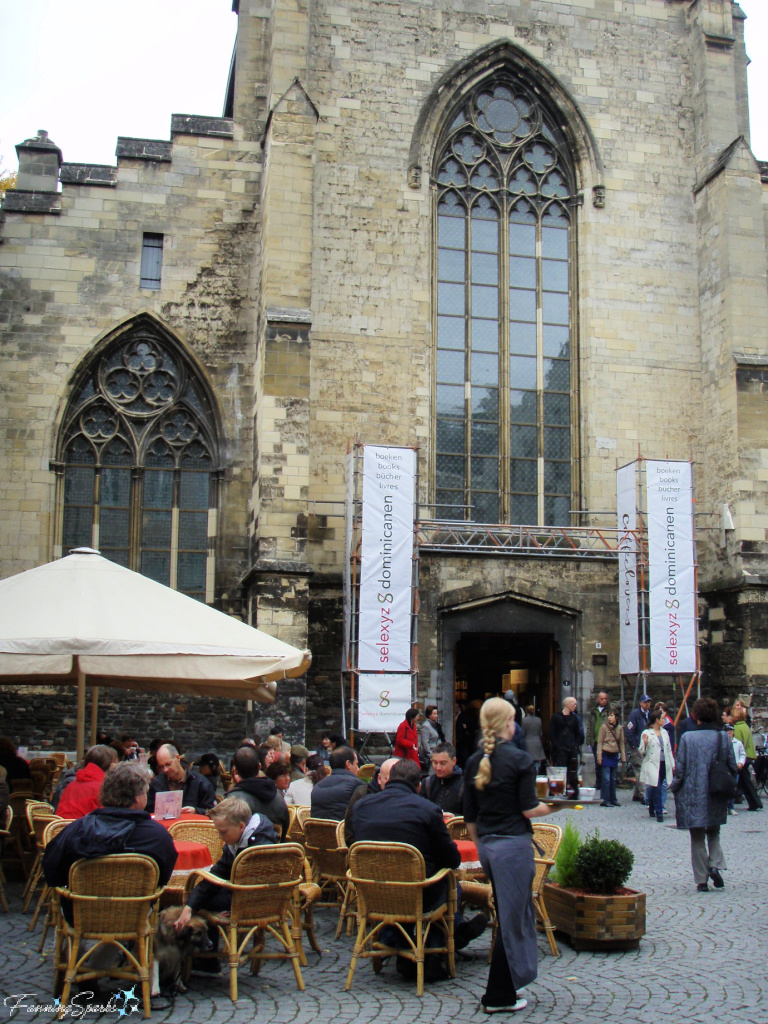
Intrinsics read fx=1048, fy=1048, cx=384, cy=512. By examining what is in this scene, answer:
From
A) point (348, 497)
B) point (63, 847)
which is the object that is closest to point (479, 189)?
point (348, 497)

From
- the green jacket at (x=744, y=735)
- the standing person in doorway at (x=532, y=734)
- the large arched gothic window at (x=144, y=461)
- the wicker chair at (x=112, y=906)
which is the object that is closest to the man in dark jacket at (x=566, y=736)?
the standing person in doorway at (x=532, y=734)

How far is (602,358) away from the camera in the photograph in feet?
60.0

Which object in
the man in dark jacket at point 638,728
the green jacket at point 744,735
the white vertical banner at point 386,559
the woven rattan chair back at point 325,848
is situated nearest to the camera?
the woven rattan chair back at point 325,848

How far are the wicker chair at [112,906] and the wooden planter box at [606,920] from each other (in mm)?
2603

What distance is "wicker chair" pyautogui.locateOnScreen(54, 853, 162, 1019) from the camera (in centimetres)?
512

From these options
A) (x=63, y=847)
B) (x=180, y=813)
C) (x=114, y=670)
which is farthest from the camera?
(x=114, y=670)

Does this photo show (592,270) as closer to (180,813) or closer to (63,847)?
(180,813)

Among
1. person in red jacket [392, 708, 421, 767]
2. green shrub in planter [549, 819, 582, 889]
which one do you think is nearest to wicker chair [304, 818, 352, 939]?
green shrub in planter [549, 819, 582, 889]

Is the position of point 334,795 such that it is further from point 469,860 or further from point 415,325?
point 415,325

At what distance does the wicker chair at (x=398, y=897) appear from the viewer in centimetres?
555

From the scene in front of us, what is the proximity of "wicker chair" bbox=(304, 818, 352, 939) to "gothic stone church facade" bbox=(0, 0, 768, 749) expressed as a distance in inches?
307

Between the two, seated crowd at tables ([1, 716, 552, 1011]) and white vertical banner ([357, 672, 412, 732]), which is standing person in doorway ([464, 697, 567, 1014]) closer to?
seated crowd at tables ([1, 716, 552, 1011])

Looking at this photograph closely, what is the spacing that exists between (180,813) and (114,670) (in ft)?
4.32

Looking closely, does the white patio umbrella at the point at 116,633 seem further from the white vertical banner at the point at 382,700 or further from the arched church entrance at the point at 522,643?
the arched church entrance at the point at 522,643
